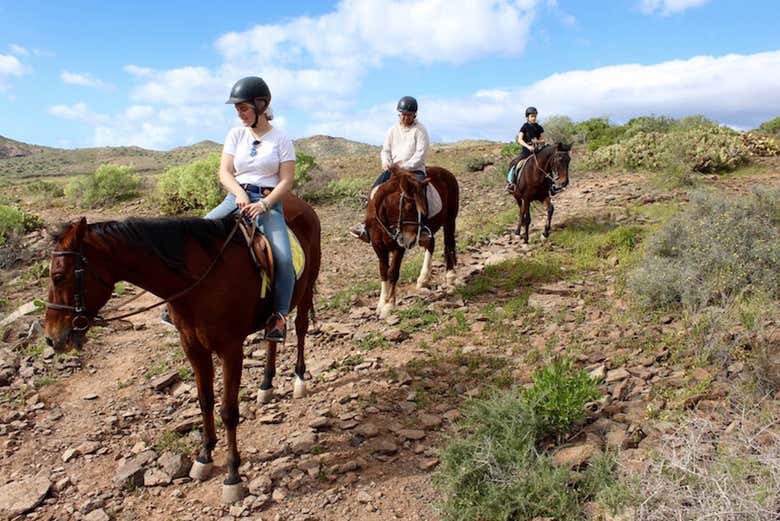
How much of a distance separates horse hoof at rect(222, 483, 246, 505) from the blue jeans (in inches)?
55.8

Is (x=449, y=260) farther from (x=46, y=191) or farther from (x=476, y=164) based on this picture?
(x=46, y=191)

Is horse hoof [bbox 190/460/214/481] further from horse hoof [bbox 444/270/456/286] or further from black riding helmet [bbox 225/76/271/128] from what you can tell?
horse hoof [bbox 444/270/456/286]

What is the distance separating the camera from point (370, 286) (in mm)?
8883

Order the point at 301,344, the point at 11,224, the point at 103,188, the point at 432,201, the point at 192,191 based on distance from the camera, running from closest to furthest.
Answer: the point at 301,344
the point at 432,201
the point at 11,224
the point at 192,191
the point at 103,188

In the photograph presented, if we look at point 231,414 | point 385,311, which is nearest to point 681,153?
point 385,311

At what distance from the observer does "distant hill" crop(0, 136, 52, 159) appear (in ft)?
204

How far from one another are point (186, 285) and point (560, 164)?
911 centimetres

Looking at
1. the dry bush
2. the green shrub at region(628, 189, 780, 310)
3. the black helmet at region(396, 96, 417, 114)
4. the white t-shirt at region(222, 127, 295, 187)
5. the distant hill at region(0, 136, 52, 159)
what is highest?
the distant hill at region(0, 136, 52, 159)

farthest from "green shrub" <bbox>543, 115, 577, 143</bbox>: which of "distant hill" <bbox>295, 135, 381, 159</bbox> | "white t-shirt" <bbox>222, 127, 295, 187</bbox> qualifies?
"distant hill" <bbox>295, 135, 381, 159</bbox>

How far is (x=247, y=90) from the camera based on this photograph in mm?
4270

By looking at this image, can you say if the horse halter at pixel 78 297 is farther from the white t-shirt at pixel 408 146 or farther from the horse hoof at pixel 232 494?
the white t-shirt at pixel 408 146

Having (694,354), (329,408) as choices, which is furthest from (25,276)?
(694,354)

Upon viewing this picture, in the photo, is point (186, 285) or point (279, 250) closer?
point (186, 285)

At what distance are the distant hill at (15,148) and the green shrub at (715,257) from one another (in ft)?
240
